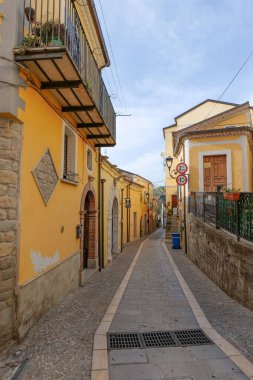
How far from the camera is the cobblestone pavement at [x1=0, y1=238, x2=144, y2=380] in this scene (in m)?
3.24

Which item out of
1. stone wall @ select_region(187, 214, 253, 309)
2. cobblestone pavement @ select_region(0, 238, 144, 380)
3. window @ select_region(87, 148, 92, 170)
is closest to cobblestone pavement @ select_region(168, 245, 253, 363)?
stone wall @ select_region(187, 214, 253, 309)

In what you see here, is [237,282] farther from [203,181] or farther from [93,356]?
[203,181]

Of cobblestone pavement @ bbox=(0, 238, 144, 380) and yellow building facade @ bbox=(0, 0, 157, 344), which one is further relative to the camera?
yellow building facade @ bbox=(0, 0, 157, 344)

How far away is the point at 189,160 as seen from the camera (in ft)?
46.1

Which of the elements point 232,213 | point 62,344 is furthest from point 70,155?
point 62,344

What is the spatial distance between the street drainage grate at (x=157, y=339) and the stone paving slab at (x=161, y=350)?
14 cm

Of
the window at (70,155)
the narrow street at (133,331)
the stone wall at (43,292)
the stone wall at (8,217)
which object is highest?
the window at (70,155)

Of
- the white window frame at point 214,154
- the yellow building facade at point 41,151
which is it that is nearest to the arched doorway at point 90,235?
the yellow building facade at point 41,151

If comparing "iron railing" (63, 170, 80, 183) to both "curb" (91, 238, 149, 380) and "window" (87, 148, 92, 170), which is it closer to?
"window" (87, 148, 92, 170)

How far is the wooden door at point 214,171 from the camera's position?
13.6m

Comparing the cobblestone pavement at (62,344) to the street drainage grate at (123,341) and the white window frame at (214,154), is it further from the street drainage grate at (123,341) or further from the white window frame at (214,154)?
the white window frame at (214,154)

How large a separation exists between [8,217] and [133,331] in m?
2.83

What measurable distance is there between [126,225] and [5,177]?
1722cm

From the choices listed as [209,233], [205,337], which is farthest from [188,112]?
[205,337]
